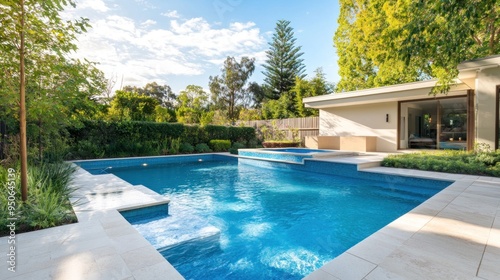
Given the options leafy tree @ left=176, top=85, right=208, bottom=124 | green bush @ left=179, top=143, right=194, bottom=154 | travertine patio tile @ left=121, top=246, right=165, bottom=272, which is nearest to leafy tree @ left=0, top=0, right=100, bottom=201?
travertine patio tile @ left=121, top=246, right=165, bottom=272

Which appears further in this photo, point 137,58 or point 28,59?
point 137,58

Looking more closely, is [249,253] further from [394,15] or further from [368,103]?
[368,103]

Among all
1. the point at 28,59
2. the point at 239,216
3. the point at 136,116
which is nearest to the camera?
the point at 28,59

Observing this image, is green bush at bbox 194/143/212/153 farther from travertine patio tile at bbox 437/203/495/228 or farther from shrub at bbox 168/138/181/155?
travertine patio tile at bbox 437/203/495/228

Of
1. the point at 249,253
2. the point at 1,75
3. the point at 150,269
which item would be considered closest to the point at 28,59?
the point at 1,75

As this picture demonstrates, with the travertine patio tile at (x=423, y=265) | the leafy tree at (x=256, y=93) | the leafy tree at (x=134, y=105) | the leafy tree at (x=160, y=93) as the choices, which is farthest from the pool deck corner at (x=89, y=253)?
the leafy tree at (x=160, y=93)

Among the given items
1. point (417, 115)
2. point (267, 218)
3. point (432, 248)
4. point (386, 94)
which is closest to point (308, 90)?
point (417, 115)

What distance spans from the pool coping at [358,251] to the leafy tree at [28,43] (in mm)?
1178

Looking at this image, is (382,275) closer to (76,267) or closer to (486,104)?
(76,267)

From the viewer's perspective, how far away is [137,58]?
14.4 metres

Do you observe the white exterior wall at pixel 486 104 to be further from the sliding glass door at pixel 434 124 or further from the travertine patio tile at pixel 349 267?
the travertine patio tile at pixel 349 267

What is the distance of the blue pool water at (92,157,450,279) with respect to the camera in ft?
9.19

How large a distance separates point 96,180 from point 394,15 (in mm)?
11736

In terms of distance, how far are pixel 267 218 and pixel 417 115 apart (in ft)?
39.4
